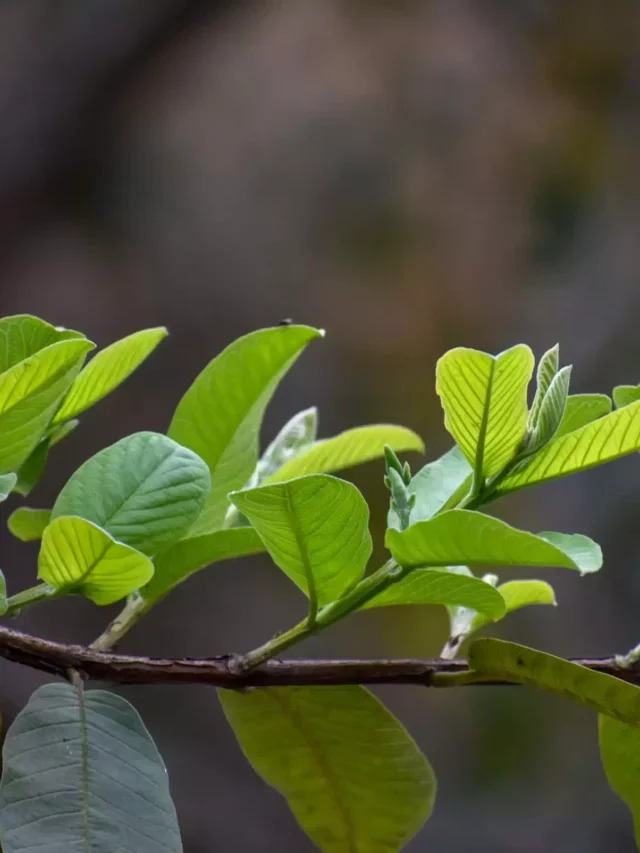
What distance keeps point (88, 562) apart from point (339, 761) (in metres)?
0.20

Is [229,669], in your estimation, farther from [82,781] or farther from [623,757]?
[623,757]

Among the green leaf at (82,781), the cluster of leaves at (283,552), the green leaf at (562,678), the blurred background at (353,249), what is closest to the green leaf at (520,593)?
the cluster of leaves at (283,552)

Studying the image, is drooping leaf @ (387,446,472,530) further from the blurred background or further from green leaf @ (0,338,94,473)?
the blurred background

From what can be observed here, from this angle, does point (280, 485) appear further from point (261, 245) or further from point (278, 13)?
point (278, 13)

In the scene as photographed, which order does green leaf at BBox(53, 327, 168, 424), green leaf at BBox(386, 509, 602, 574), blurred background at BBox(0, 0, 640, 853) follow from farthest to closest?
1. blurred background at BBox(0, 0, 640, 853)
2. green leaf at BBox(53, 327, 168, 424)
3. green leaf at BBox(386, 509, 602, 574)

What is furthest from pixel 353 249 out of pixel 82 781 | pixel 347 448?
pixel 82 781

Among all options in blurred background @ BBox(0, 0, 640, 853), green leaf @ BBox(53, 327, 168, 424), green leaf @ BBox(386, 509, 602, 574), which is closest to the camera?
green leaf @ BBox(386, 509, 602, 574)

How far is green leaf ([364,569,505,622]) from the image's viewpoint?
350 millimetres

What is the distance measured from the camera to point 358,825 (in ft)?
1.53

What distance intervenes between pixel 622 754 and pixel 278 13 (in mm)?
1914

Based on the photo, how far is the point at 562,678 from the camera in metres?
0.35

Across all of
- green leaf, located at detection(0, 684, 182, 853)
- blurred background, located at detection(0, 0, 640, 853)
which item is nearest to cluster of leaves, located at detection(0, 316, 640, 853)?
green leaf, located at detection(0, 684, 182, 853)

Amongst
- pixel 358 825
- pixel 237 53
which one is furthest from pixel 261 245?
pixel 358 825

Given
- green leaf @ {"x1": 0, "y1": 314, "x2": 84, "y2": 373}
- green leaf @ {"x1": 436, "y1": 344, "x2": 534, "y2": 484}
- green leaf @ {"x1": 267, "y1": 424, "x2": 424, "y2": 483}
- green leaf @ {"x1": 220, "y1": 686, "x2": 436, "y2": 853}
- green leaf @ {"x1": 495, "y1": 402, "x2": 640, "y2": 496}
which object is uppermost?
green leaf @ {"x1": 0, "y1": 314, "x2": 84, "y2": 373}
